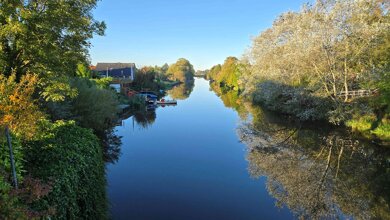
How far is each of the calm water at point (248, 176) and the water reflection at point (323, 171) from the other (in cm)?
4

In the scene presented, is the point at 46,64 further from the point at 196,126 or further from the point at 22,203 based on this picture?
the point at 196,126

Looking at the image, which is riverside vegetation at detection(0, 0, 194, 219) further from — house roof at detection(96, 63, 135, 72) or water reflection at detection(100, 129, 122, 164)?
house roof at detection(96, 63, 135, 72)

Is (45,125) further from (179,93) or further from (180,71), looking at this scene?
(180,71)

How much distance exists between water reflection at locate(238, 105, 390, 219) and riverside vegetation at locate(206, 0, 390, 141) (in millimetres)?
2189

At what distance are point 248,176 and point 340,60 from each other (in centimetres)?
1420

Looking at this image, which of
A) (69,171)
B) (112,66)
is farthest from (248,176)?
(112,66)

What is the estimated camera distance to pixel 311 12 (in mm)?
21781

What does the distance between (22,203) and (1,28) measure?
24.8ft

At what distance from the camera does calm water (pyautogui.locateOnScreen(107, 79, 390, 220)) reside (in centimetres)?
1070

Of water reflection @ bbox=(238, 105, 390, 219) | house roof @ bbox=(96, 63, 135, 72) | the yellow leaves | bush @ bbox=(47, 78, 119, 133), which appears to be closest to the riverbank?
water reflection @ bbox=(238, 105, 390, 219)

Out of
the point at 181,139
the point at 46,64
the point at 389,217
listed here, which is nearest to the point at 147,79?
the point at 181,139

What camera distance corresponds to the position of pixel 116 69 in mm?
63594

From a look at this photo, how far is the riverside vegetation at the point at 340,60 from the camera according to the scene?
20250 mm

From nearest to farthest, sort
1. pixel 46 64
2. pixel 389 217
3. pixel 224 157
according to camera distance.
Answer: pixel 389 217 < pixel 46 64 < pixel 224 157
